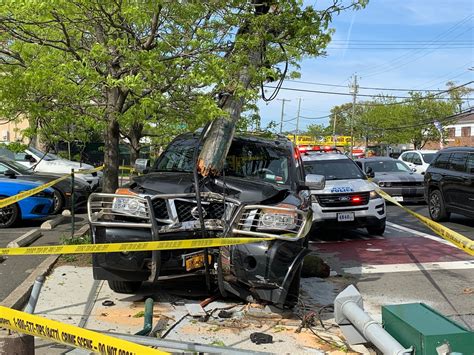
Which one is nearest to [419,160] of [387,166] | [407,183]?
[387,166]

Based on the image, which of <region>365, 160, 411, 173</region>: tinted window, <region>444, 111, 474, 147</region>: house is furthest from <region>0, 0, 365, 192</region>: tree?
<region>444, 111, 474, 147</region>: house

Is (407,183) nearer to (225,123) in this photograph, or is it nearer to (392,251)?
(392,251)

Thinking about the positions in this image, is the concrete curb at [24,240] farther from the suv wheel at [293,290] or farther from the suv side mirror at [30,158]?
the suv side mirror at [30,158]

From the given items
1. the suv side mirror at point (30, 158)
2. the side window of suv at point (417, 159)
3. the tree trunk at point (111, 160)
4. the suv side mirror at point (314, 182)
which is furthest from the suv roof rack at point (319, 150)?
the suv side mirror at point (30, 158)

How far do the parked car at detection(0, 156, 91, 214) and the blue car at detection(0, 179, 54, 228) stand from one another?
35 centimetres

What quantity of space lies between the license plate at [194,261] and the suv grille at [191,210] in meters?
0.37

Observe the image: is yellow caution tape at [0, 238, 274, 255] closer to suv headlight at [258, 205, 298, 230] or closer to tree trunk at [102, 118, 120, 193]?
suv headlight at [258, 205, 298, 230]

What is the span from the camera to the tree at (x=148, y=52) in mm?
6086

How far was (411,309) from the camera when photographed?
3359 millimetres

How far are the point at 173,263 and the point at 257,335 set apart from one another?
1.04m

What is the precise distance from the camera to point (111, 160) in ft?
27.5

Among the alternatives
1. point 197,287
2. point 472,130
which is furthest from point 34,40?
point 472,130

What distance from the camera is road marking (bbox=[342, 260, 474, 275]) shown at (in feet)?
24.6

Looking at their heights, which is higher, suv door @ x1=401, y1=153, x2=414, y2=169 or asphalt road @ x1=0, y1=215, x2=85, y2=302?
suv door @ x1=401, y1=153, x2=414, y2=169
